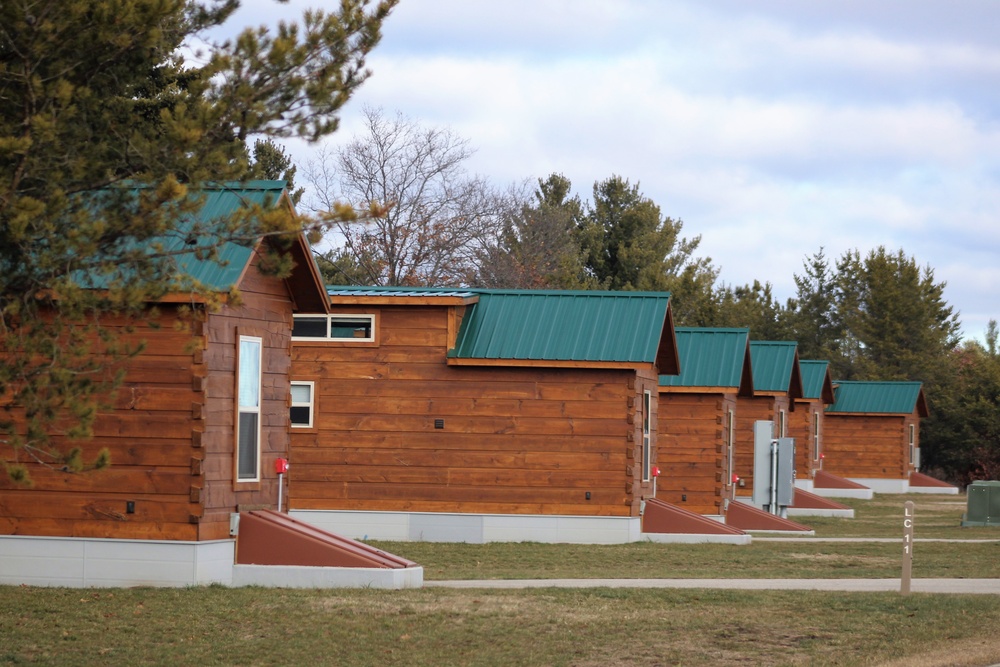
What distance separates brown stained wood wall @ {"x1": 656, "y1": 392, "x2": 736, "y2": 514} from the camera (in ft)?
99.5

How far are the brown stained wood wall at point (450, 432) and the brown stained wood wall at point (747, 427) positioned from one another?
11432mm

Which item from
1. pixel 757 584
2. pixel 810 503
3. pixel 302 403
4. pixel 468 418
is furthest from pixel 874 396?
pixel 757 584

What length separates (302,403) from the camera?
982 inches

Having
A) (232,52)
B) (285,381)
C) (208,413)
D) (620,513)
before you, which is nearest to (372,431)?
(620,513)

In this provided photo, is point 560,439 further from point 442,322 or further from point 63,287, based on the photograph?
point 63,287

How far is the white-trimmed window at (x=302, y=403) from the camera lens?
978 inches

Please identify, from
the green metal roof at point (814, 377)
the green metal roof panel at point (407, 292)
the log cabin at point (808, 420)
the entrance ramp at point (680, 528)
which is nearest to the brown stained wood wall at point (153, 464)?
the green metal roof panel at point (407, 292)

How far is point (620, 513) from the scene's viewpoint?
79.5ft

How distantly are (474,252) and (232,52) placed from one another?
1693 inches

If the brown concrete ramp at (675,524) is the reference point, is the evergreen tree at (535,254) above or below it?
above

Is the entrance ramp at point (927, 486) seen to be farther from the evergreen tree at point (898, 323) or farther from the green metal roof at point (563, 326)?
the green metal roof at point (563, 326)

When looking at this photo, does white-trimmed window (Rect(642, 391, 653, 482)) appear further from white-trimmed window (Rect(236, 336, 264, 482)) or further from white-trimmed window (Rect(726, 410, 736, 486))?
white-trimmed window (Rect(236, 336, 264, 482))

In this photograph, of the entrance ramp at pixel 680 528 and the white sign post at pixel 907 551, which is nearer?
the white sign post at pixel 907 551

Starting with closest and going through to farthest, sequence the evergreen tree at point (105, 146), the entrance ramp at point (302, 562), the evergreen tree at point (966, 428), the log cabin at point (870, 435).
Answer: the evergreen tree at point (105, 146) → the entrance ramp at point (302, 562) → the log cabin at point (870, 435) → the evergreen tree at point (966, 428)
